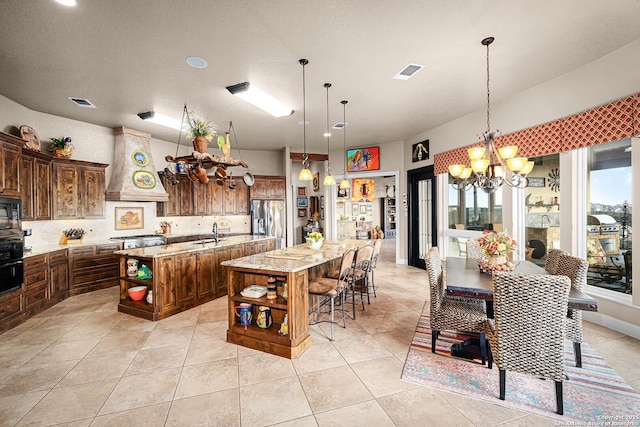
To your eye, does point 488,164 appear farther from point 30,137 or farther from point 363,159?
point 30,137

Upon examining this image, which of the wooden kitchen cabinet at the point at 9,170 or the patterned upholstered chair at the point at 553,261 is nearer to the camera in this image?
the patterned upholstered chair at the point at 553,261

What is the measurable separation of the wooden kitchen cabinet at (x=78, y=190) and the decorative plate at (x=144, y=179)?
534mm

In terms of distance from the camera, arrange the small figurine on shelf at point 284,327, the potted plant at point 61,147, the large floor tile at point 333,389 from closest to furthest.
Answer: the large floor tile at point 333,389
the small figurine on shelf at point 284,327
the potted plant at point 61,147

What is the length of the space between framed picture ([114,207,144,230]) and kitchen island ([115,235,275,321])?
2.37m

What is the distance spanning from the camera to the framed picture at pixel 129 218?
5.70m

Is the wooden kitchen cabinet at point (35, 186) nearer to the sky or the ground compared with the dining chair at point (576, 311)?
nearer to the sky

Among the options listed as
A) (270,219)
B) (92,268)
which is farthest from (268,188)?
(92,268)

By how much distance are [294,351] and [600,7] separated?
13.5ft

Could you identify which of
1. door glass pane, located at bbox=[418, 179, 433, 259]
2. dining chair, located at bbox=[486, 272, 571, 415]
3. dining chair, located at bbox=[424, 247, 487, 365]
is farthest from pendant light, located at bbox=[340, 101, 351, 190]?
dining chair, located at bbox=[486, 272, 571, 415]

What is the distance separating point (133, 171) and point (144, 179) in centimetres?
25

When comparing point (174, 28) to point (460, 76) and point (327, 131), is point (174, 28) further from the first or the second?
point (327, 131)

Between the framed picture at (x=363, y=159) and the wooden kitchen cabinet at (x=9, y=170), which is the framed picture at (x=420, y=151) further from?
the wooden kitchen cabinet at (x=9, y=170)

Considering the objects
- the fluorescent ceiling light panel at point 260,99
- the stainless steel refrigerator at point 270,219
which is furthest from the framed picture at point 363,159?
the fluorescent ceiling light panel at point 260,99

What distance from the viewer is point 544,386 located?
218cm
